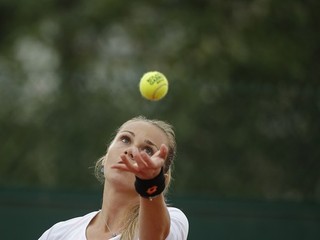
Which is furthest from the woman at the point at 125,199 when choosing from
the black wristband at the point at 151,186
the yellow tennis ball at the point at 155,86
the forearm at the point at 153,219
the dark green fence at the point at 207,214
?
the dark green fence at the point at 207,214

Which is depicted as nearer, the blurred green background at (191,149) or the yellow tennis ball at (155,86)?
the yellow tennis ball at (155,86)

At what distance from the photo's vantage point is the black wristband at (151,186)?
361cm

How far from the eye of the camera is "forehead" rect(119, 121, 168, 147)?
170 inches

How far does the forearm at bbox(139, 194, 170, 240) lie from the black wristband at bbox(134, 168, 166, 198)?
36 millimetres

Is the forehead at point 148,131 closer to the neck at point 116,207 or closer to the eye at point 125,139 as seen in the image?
the eye at point 125,139


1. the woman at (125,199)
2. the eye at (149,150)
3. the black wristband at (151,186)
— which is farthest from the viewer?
the eye at (149,150)

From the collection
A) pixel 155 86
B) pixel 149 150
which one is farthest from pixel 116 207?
pixel 155 86

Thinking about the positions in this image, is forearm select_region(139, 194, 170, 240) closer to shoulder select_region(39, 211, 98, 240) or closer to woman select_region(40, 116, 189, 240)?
woman select_region(40, 116, 189, 240)

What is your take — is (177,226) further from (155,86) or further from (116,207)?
(155,86)

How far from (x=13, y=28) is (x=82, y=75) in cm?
561

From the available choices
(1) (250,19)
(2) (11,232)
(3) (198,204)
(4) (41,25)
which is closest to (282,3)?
(1) (250,19)

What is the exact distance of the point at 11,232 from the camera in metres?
8.30

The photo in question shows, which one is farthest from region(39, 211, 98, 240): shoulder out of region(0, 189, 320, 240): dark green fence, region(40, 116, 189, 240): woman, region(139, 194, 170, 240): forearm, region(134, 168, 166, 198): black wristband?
region(0, 189, 320, 240): dark green fence

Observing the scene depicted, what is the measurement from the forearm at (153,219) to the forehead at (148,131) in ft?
2.07
